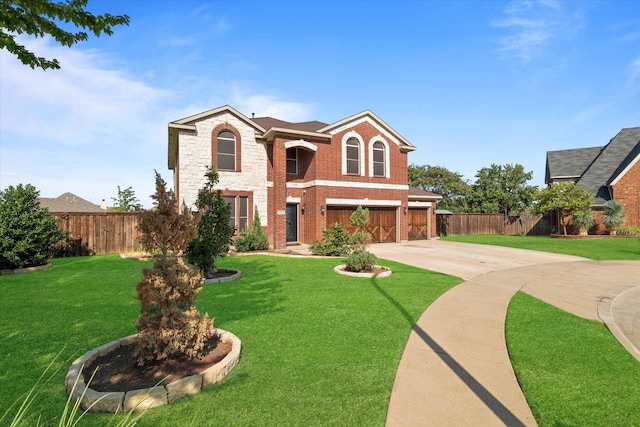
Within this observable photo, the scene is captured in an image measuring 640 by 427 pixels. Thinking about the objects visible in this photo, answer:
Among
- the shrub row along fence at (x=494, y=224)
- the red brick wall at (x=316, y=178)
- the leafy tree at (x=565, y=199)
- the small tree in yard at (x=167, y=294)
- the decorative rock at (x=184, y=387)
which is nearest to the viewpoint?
the decorative rock at (x=184, y=387)

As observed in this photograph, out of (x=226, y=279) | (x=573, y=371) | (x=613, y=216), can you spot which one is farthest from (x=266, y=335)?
(x=613, y=216)

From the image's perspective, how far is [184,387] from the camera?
323 cm

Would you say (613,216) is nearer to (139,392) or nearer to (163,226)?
→ (163,226)

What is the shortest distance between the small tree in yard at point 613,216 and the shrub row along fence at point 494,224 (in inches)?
267

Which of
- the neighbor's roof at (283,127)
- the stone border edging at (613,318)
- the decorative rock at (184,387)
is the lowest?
the stone border edging at (613,318)

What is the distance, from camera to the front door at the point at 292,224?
19.6m

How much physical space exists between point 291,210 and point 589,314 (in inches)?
606

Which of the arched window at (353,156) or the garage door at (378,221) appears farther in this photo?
the arched window at (353,156)

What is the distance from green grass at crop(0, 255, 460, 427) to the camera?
303 cm

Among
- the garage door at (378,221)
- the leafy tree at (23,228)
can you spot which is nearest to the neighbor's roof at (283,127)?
the garage door at (378,221)

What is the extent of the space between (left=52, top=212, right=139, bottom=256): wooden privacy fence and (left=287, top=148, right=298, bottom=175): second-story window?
28.6 ft

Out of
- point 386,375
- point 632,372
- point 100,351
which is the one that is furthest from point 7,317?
point 632,372

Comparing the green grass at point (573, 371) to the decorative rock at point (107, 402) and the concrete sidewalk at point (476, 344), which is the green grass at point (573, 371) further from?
the decorative rock at point (107, 402)

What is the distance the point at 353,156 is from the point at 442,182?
32.8 metres
